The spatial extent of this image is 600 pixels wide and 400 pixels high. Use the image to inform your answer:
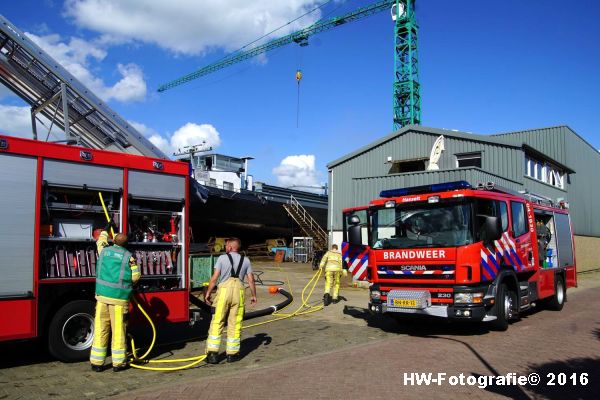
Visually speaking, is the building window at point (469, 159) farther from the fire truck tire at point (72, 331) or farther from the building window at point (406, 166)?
the fire truck tire at point (72, 331)

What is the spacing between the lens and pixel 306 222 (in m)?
33.2

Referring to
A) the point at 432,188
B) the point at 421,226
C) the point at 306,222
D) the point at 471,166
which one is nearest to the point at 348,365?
the point at 421,226

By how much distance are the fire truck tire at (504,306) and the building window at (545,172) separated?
1528cm

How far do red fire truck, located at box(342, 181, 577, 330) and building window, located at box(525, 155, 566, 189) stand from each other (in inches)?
563

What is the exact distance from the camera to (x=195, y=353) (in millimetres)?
7348

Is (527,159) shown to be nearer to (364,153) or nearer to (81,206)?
(364,153)

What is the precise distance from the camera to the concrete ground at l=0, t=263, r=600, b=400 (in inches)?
A: 212

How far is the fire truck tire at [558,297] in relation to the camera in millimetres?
11704

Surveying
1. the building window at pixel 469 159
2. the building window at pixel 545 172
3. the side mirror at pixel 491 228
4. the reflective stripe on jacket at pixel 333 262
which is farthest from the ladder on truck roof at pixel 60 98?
the building window at pixel 545 172

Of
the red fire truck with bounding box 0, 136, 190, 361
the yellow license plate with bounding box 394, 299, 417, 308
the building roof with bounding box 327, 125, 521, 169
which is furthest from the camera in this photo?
the building roof with bounding box 327, 125, 521, 169

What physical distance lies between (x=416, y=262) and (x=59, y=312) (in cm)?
556

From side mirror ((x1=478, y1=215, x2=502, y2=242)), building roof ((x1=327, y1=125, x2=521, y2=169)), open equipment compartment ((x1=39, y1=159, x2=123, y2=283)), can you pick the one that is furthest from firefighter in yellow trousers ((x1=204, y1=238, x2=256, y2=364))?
building roof ((x1=327, y1=125, x2=521, y2=169))

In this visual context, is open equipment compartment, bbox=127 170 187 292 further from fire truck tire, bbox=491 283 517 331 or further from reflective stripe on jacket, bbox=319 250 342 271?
reflective stripe on jacket, bbox=319 250 342 271

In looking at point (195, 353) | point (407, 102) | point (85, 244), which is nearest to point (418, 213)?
point (195, 353)
